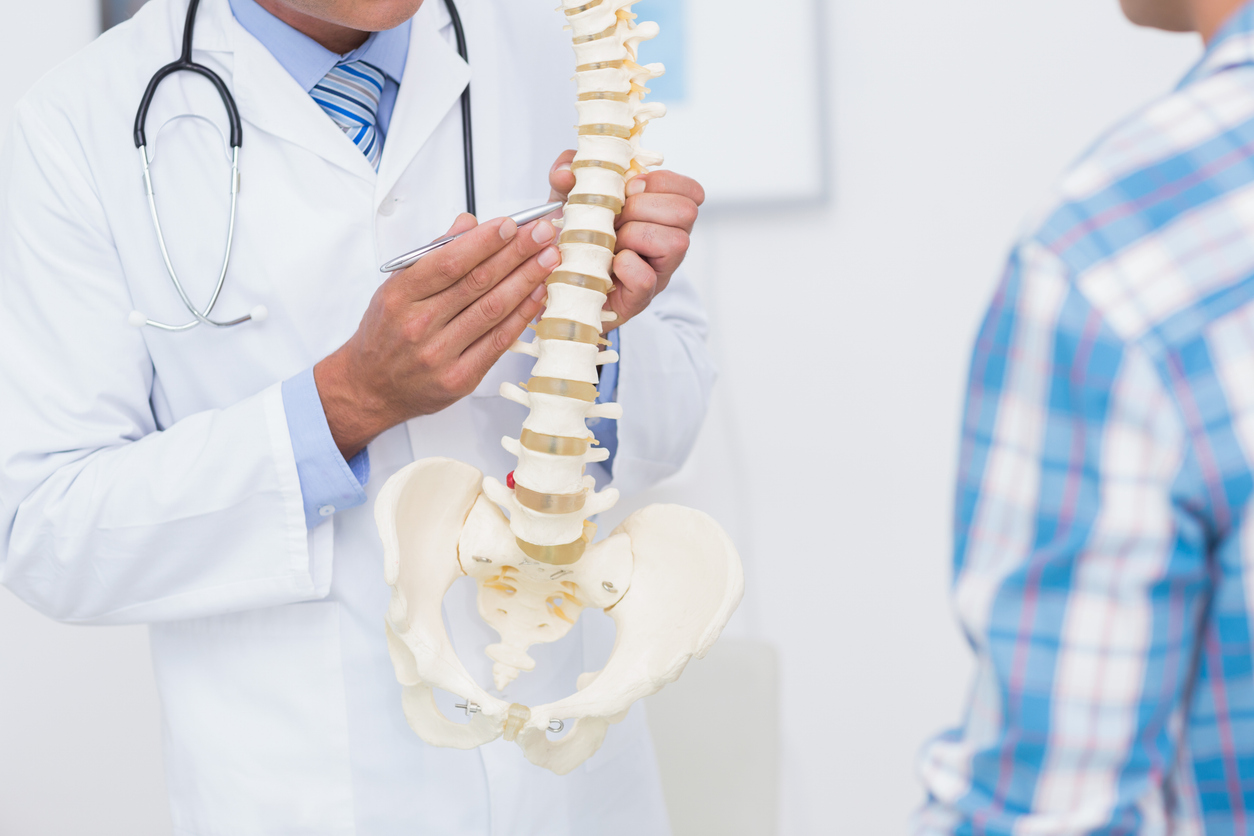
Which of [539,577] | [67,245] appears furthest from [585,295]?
[67,245]

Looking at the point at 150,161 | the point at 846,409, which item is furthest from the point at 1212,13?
the point at 846,409

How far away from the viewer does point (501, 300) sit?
0.73 metres

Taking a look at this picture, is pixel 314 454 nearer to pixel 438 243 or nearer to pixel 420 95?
pixel 438 243

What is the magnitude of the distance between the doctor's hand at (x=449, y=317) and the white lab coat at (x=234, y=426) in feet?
0.36

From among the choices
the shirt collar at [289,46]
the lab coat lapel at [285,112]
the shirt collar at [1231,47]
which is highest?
the shirt collar at [289,46]

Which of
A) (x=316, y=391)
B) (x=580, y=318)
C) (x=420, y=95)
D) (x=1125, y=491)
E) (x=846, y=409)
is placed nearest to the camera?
(x=1125, y=491)

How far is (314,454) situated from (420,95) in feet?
1.16

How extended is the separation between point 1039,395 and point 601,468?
64 cm

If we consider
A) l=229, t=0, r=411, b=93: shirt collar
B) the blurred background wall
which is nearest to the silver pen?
l=229, t=0, r=411, b=93: shirt collar

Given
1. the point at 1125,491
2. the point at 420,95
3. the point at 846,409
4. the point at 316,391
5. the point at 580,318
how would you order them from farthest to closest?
the point at 846,409 → the point at 420,95 → the point at 316,391 → the point at 580,318 → the point at 1125,491

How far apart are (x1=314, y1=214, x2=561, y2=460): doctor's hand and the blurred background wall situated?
79cm

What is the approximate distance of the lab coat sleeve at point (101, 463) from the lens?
32.8 inches

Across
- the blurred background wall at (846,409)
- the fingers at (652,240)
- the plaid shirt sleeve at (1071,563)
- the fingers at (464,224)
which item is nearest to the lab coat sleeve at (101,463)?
the fingers at (464,224)

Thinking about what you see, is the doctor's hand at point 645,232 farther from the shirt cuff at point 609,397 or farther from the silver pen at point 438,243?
the shirt cuff at point 609,397
